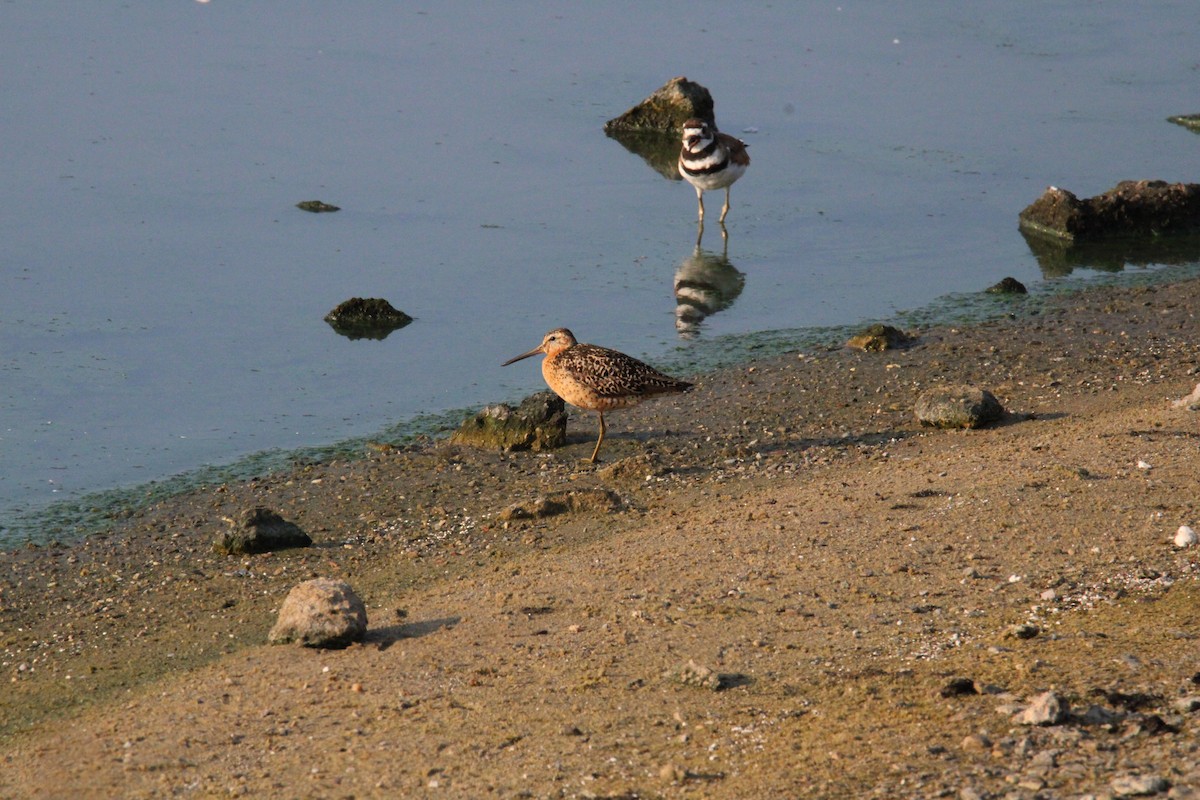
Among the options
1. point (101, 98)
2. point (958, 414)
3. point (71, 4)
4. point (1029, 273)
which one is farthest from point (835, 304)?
point (71, 4)

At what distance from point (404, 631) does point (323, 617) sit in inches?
15.4

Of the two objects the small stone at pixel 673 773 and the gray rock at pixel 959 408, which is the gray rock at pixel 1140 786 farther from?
the gray rock at pixel 959 408

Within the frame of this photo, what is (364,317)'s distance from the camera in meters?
11.7

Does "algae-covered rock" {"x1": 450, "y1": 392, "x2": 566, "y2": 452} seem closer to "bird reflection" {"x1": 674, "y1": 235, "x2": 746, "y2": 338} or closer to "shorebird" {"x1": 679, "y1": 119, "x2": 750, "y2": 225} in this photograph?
"bird reflection" {"x1": 674, "y1": 235, "x2": 746, "y2": 338}

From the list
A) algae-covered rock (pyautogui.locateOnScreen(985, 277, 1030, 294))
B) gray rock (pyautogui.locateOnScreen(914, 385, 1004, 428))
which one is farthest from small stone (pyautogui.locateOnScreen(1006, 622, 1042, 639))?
algae-covered rock (pyautogui.locateOnScreen(985, 277, 1030, 294))

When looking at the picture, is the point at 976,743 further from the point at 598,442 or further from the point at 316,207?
the point at 316,207

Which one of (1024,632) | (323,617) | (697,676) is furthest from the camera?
(323,617)

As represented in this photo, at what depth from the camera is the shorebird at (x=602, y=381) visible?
8914 mm

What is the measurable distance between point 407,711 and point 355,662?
2.14ft

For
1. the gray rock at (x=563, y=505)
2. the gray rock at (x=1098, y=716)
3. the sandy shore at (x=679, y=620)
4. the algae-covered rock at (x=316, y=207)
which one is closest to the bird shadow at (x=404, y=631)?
the sandy shore at (x=679, y=620)

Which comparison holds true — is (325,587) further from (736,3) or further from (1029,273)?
(736,3)

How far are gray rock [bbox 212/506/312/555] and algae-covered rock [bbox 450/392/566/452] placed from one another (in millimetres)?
1705

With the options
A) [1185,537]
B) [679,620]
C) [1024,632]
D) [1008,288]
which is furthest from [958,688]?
[1008,288]

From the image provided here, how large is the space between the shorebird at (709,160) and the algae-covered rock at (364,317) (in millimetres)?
4296
